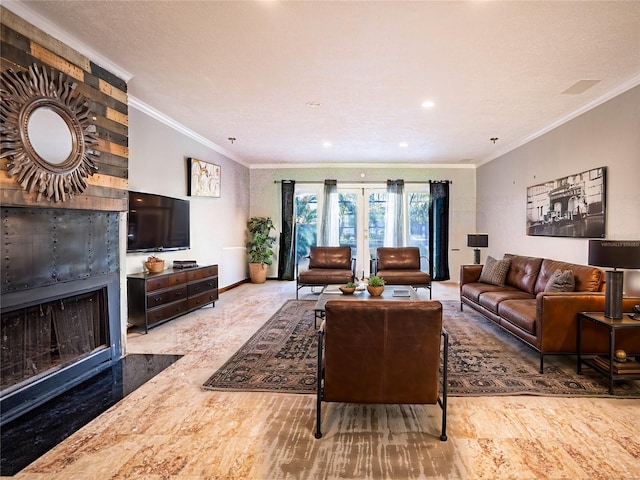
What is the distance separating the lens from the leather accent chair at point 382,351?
2.05 meters

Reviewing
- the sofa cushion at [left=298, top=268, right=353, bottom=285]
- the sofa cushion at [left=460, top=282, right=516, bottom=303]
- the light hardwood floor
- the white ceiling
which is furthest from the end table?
the sofa cushion at [left=298, top=268, right=353, bottom=285]

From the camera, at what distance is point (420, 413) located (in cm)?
246

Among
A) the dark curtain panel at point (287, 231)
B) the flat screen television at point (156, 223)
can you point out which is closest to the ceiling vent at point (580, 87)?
the flat screen television at point (156, 223)

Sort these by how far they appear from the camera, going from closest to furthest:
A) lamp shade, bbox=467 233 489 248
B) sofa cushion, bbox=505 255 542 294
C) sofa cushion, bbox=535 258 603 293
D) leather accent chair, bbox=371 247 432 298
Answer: sofa cushion, bbox=535 258 603 293 → sofa cushion, bbox=505 255 542 294 → leather accent chair, bbox=371 247 432 298 → lamp shade, bbox=467 233 489 248

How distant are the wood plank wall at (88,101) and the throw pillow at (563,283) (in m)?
4.33

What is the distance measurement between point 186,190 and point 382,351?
464 cm

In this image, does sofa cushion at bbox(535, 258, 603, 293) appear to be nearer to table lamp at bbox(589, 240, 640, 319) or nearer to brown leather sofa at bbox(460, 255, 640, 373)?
brown leather sofa at bbox(460, 255, 640, 373)

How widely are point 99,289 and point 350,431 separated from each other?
246cm

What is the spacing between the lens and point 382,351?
2.09 metres

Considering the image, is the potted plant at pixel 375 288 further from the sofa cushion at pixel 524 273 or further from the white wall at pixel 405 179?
the white wall at pixel 405 179

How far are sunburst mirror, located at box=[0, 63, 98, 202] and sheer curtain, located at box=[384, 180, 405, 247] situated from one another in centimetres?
634

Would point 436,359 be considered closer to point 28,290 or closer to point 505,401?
point 505,401

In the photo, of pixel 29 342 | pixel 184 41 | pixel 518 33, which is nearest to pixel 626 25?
pixel 518 33

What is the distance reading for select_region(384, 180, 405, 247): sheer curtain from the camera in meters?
8.31
